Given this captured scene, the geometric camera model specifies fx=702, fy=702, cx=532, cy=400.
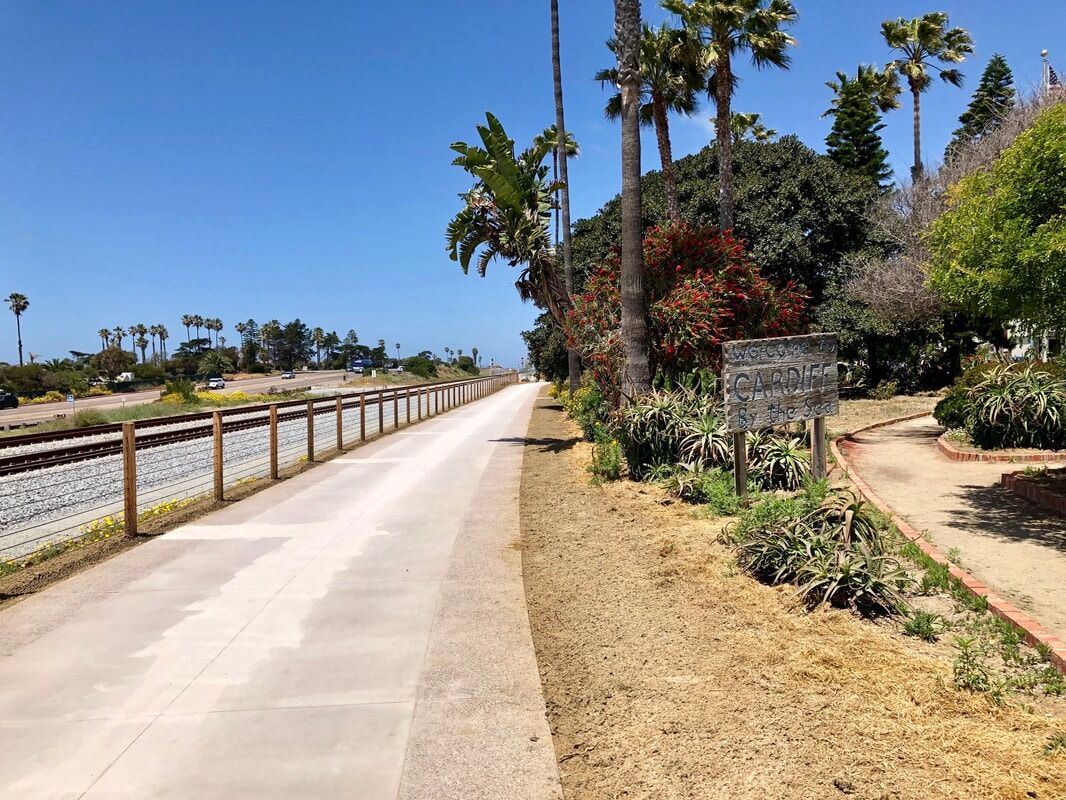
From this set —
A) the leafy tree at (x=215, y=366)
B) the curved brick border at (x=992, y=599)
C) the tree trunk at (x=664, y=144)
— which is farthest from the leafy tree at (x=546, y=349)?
the leafy tree at (x=215, y=366)

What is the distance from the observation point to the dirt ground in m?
2.92

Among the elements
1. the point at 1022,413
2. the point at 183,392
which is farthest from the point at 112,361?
the point at 1022,413

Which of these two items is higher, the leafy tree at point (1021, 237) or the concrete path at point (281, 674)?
the leafy tree at point (1021, 237)

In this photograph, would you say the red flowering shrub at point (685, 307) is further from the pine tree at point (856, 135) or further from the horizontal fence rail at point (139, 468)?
the pine tree at point (856, 135)

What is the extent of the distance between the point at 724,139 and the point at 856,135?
3205 cm

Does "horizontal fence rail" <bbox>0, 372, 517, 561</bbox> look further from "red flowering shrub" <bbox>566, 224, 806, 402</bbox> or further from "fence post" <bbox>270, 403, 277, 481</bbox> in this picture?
"red flowering shrub" <bbox>566, 224, 806, 402</bbox>

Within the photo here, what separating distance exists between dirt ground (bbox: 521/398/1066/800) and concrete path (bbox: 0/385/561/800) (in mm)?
305

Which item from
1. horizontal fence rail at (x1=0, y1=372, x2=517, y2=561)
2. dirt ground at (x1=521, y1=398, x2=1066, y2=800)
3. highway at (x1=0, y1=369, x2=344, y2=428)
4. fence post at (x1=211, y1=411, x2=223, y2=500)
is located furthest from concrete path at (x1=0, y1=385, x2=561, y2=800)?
highway at (x1=0, y1=369, x2=344, y2=428)

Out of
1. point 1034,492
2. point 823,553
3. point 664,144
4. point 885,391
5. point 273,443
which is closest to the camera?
point 823,553

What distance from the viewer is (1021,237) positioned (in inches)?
236

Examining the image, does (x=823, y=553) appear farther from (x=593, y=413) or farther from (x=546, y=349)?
(x=546, y=349)

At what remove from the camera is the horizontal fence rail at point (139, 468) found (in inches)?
284

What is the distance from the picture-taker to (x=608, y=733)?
137 inches

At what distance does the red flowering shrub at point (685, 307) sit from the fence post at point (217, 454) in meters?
5.99
